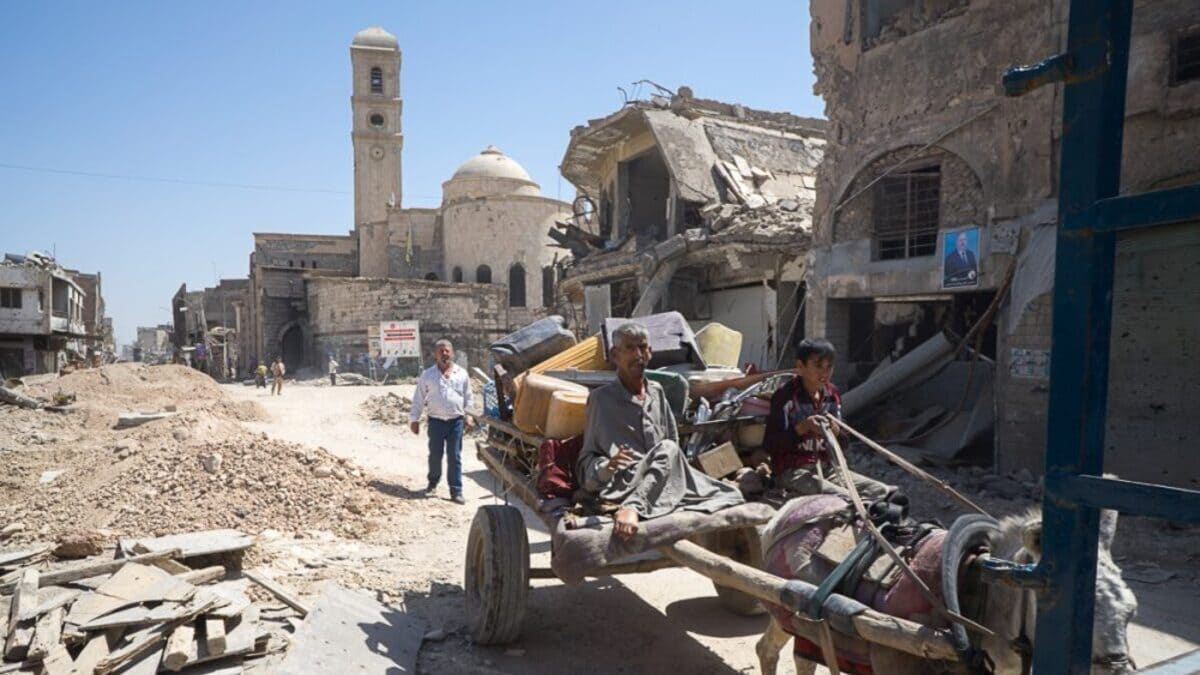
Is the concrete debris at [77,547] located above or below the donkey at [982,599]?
below

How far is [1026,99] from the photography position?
8.63 metres

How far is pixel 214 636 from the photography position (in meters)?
3.58

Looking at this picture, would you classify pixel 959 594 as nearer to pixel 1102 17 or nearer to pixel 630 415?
pixel 1102 17

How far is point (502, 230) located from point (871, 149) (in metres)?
31.3

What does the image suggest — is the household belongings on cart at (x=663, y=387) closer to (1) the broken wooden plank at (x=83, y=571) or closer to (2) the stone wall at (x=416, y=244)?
(1) the broken wooden plank at (x=83, y=571)

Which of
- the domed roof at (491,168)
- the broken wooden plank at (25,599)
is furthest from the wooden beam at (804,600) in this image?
the domed roof at (491,168)

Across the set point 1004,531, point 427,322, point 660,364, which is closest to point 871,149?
point 660,364

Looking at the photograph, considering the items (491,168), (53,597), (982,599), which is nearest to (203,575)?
(53,597)

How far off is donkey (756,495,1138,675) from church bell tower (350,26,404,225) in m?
46.9

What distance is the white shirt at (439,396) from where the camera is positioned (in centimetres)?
820

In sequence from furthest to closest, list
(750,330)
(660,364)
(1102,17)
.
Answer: (750,330) → (660,364) → (1102,17)

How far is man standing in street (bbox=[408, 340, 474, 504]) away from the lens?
823 centimetres

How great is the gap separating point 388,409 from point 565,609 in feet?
40.1

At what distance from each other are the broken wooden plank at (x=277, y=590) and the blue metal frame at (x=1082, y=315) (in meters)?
4.12
